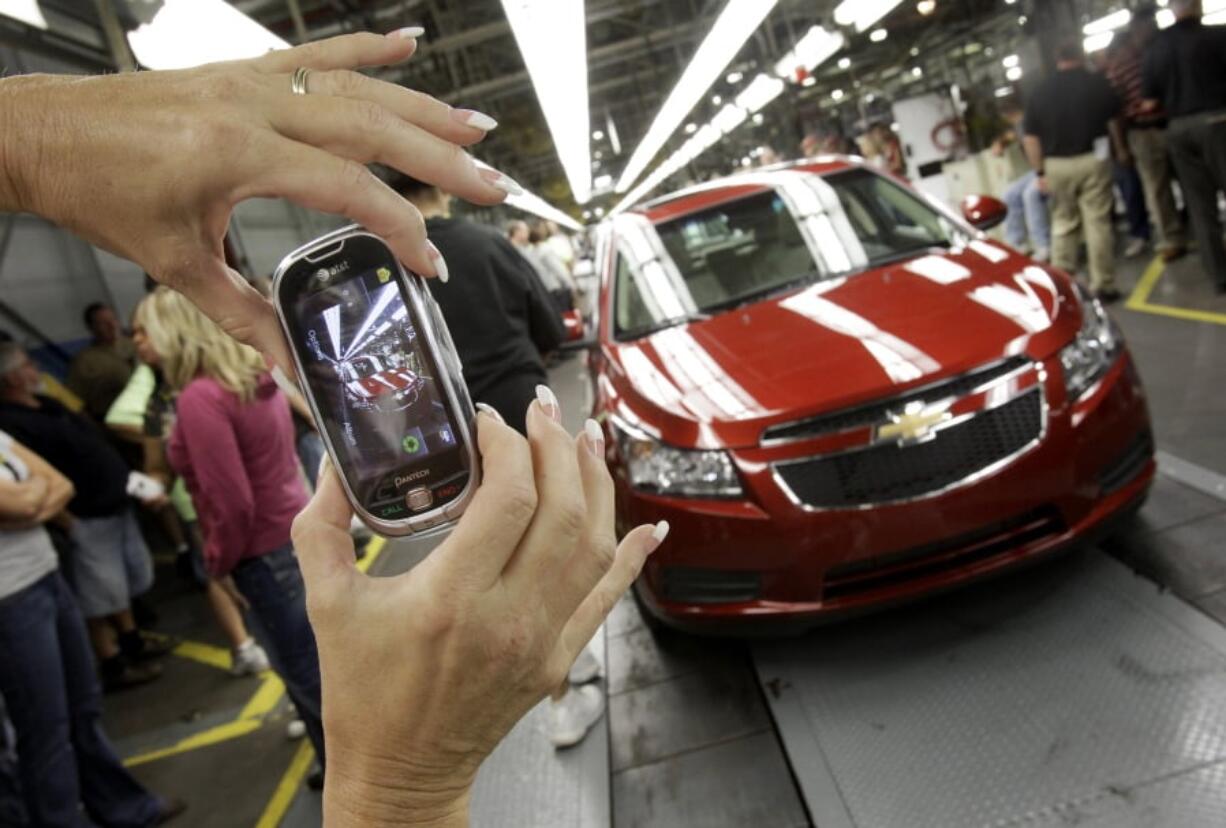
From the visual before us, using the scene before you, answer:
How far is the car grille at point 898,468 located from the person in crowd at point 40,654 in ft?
7.71

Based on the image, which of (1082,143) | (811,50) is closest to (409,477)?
(1082,143)

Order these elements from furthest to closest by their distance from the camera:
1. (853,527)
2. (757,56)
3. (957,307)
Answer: (757,56) → (957,307) → (853,527)

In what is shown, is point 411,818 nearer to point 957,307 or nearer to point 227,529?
point 227,529

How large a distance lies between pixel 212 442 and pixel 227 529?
0.28 m

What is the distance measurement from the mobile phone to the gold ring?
0.61ft

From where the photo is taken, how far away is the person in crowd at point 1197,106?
18.5ft

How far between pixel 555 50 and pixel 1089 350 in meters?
3.95

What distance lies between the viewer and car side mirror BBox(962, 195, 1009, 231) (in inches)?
151

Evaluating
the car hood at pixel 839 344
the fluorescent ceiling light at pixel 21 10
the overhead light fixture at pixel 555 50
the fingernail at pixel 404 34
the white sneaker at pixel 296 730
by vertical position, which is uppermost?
the fluorescent ceiling light at pixel 21 10

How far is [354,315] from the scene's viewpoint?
0.84 metres

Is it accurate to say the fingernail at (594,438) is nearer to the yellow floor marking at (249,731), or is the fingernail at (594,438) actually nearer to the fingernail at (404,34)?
the fingernail at (404,34)

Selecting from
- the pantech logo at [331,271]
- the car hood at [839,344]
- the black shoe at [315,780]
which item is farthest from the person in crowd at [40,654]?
the pantech logo at [331,271]

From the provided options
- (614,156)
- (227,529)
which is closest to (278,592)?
(227,529)

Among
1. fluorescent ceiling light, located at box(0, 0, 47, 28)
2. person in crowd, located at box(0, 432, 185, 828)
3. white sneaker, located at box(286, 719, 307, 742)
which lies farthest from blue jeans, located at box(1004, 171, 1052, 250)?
person in crowd, located at box(0, 432, 185, 828)
